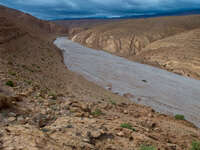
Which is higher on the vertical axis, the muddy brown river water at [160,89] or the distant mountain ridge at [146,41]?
the distant mountain ridge at [146,41]

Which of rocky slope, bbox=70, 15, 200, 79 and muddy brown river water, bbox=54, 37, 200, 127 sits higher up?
rocky slope, bbox=70, 15, 200, 79

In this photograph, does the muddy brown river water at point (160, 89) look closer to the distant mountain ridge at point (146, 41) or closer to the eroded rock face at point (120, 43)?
the distant mountain ridge at point (146, 41)

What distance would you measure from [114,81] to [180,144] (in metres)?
12.3

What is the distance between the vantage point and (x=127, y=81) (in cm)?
1809

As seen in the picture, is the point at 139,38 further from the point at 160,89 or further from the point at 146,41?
the point at 160,89

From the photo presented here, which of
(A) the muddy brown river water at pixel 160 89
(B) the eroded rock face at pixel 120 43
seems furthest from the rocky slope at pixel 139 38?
(A) the muddy brown river water at pixel 160 89

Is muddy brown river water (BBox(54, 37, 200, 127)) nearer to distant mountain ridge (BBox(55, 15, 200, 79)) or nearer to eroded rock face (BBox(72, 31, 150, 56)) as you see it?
distant mountain ridge (BBox(55, 15, 200, 79))

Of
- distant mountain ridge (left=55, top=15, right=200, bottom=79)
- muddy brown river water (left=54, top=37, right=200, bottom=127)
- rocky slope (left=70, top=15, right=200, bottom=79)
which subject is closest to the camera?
muddy brown river water (left=54, top=37, right=200, bottom=127)

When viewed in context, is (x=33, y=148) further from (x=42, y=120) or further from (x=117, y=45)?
(x=117, y=45)

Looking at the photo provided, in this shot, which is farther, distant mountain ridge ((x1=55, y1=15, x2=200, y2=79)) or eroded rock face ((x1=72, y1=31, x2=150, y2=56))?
eroded rock face ((x1=72, y1=31, x2=150, y2=56))

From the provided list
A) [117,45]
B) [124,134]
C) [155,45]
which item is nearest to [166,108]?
[124,134]

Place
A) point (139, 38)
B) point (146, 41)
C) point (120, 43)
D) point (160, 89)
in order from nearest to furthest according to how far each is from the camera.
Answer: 1. point (160, 89)
2. point (146, 41)
3. point (120, 43)
4. point (139, 38)

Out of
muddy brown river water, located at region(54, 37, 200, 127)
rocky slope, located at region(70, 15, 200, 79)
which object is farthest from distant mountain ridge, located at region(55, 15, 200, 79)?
muddy brown river water, located at region(54, 37, 200, 127)

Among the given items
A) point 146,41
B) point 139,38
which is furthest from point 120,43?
point 146,41
